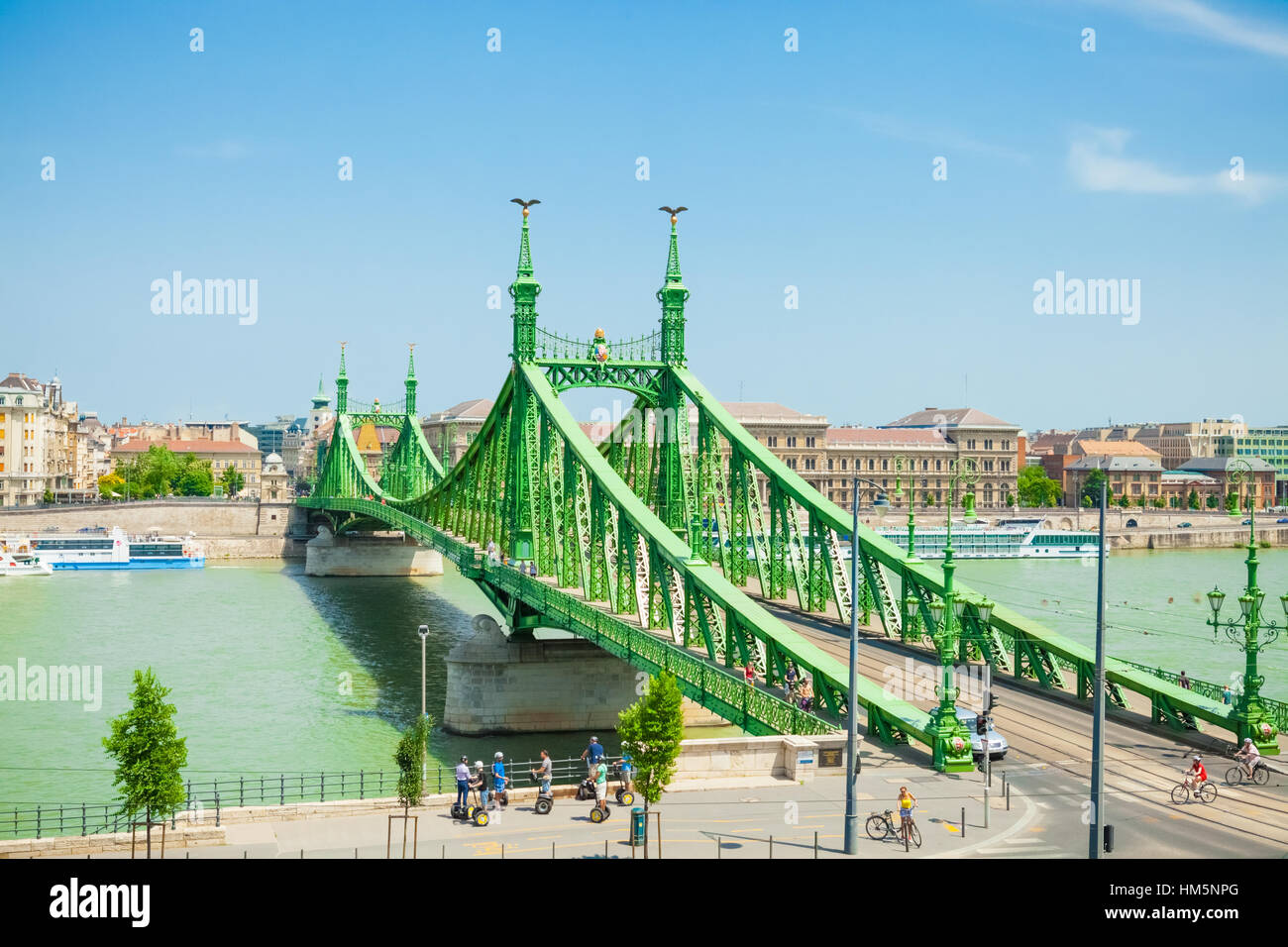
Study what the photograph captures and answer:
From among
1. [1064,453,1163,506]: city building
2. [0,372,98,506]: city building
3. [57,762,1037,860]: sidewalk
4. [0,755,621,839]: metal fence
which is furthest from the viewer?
[1064,453,1163,506]: city building

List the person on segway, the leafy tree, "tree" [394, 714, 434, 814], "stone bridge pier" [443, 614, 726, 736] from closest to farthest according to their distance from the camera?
"tree" [394, 714, 434, 814] < the person on segway < "stone bridge pier" [443, 614, 726, 736] < the leafy tree

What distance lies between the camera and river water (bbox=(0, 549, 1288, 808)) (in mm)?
39906

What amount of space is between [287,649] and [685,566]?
33.9 m

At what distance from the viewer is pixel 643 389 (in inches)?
1897

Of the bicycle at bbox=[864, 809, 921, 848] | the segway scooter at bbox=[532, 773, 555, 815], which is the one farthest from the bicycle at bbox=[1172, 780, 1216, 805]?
the segway scooter at bbox=[532, 773, 555, 815]

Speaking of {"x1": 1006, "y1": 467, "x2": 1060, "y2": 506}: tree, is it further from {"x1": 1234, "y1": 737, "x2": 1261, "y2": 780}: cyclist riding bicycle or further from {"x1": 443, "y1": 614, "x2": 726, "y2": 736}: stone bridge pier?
{"x1": 1234, "y1": 737, "x2": 1261, "y2": 780}: cyclist riding bicycle

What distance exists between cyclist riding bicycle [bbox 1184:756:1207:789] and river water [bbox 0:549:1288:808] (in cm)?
1221

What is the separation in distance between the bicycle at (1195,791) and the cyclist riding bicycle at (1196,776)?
4 centimetres

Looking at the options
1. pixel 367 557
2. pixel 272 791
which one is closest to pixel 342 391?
pixel 367 557

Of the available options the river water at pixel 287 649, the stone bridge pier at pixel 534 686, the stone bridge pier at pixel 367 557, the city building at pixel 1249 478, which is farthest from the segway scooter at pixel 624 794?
the city building at pixel 1249 478

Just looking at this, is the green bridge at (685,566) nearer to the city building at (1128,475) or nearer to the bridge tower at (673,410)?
the bridge tower at (673,410)

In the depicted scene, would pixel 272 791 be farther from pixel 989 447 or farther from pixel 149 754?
pixel 989 447

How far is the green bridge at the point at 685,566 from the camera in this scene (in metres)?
30.3

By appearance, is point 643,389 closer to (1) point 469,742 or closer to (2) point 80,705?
(1) point 469,742
